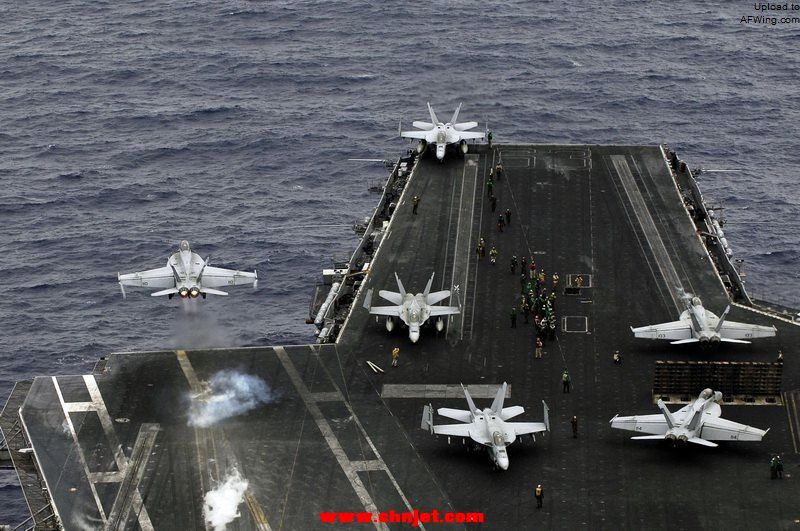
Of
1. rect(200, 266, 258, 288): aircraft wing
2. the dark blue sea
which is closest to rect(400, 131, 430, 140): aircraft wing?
the dark blue sea

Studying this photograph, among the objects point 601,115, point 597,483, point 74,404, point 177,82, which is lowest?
point 597,483

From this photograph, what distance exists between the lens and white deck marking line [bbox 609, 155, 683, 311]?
11762 cm

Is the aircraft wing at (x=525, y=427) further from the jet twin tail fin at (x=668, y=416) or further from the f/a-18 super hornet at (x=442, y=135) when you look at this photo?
the f/a-18 super hornet at (x=442, y=135)

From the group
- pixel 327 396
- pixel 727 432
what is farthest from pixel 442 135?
pixel 727 432

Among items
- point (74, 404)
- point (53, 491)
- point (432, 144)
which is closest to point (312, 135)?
point (432, 144)

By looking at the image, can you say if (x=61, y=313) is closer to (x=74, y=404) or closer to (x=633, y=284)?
(x=74, y=404)

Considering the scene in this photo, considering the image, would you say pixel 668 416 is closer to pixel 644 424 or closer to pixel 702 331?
pixel 644 424

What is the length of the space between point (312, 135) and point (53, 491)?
86209 mm

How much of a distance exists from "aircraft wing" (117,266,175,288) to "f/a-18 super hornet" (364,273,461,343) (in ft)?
51.3

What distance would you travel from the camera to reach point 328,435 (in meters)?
97.8

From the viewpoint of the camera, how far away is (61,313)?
135 m

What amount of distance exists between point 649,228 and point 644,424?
118 ft

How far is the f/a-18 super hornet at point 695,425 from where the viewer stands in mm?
93188

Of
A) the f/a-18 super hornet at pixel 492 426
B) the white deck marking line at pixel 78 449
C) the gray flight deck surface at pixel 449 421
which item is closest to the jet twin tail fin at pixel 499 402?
the f/a-18 super hornet at pixel 492 426
